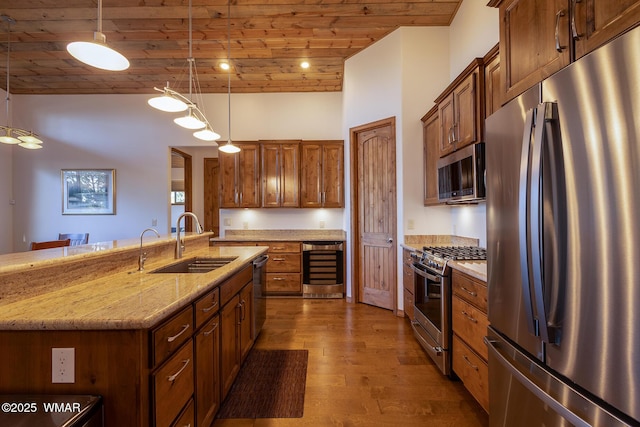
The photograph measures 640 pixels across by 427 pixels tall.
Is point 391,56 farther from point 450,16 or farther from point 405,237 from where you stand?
point 405,237

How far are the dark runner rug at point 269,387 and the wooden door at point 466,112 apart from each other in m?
2.41

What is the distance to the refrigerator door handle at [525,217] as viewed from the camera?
1.09 meters

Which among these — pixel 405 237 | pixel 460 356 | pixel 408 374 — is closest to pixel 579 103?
pixel 460 356

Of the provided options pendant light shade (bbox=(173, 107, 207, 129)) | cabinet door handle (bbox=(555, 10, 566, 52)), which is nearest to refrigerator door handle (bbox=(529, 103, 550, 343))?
cabinet door handle (bbox=(555, 10, 566, 52))

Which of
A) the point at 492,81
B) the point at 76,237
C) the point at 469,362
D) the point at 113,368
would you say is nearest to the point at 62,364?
the point at 113,368

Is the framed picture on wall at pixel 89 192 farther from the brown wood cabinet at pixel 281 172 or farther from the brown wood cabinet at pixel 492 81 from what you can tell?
the brown wood cabinet at pixel 492 81

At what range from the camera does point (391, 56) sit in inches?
148

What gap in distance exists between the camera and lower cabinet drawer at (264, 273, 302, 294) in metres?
4.54

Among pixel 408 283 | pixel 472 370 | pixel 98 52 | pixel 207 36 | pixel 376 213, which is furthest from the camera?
pixel 376 213

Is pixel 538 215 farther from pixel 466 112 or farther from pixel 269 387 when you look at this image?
pixel 269 387

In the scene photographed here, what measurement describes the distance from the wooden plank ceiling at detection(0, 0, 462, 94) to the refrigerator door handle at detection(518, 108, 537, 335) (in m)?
2.98

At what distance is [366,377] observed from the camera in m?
2.32

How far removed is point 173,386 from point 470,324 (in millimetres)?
1796

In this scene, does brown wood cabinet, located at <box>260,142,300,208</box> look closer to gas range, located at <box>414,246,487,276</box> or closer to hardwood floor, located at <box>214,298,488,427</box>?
hardwood floor, located at <box>214,298,488,427</box>
